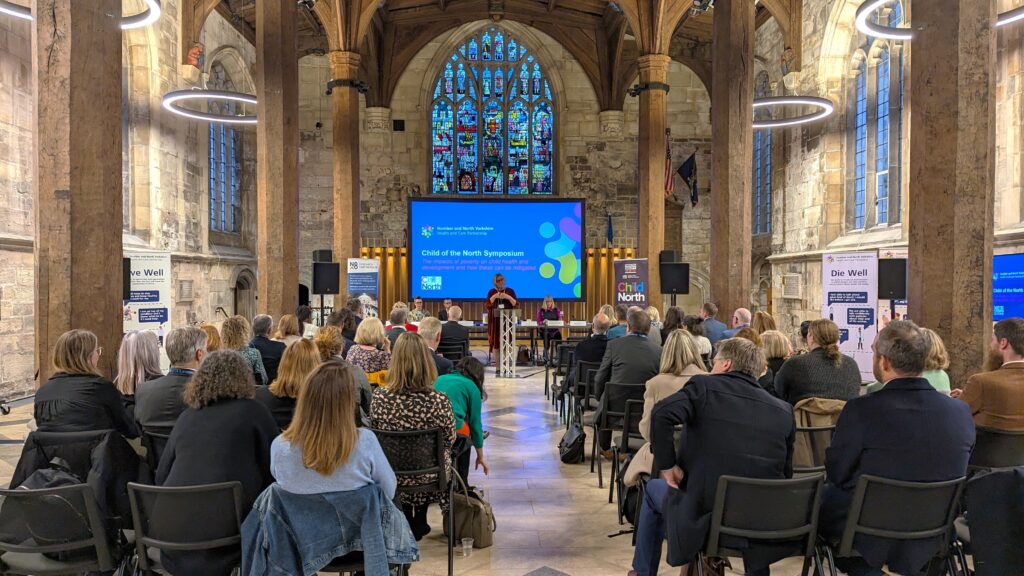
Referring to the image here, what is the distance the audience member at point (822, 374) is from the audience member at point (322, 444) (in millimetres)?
2511

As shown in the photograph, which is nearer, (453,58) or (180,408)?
(180,408)

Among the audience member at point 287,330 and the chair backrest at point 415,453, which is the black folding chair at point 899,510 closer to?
the chair backrest at point 415,453

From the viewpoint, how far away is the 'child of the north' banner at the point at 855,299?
6.81 metres

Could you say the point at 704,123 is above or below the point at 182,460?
above

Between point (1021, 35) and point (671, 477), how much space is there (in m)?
7.94

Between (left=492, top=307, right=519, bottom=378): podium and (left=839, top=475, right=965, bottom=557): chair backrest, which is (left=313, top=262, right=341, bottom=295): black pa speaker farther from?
(left=839, top=475, right=965, bottom=557): chair backrest

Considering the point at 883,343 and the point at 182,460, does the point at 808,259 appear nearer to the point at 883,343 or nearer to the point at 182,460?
the point at 883,343

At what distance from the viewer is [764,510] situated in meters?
2.60

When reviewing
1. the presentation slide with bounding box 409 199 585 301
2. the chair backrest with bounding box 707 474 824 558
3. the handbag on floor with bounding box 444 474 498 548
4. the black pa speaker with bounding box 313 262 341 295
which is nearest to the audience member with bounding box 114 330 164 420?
the handbag on floor with bounding box 444 474 498 548

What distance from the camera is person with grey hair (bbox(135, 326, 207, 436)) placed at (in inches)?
125

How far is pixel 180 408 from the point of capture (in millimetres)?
3189

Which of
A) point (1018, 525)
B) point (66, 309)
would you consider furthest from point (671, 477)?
point (66, 309)

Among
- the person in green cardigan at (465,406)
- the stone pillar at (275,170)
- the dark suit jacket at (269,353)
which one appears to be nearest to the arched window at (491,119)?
the stone pillar at (275,170)

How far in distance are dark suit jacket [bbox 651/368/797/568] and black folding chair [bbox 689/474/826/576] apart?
0.06 m
